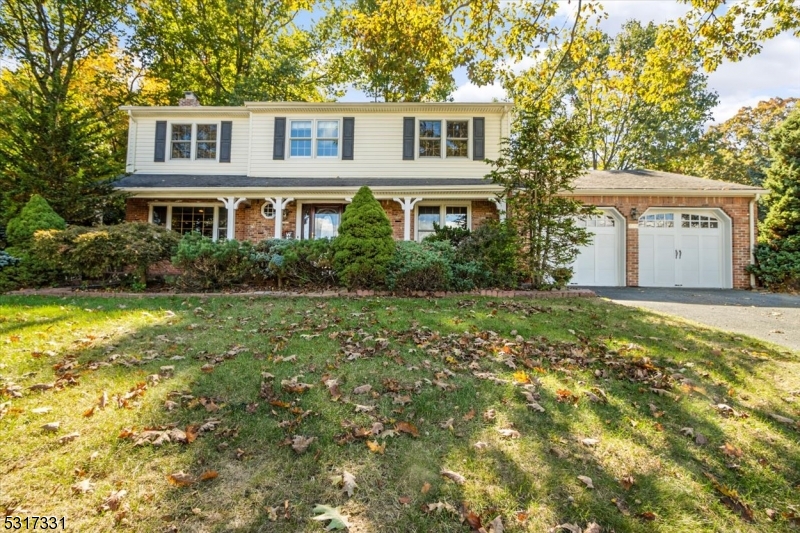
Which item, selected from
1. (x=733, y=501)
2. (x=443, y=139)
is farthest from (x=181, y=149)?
(x=733, y=501)

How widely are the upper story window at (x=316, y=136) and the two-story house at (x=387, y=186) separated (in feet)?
0.11

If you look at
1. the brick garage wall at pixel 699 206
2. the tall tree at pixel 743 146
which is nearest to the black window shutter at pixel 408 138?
the brick garage wall at pixel 699 206

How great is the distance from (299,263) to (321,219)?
4.97 metres

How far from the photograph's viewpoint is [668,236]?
12203 mm

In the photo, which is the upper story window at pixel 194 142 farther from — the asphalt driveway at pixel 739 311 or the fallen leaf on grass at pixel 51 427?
the asphalt driveway at pixel 739 311

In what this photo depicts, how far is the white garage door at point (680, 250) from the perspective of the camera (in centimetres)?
1211

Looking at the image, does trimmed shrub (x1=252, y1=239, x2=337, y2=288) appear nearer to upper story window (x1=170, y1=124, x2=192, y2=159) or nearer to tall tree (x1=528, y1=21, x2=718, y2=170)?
upper story window (x1=170, y1=124, x2=192, y2=159)

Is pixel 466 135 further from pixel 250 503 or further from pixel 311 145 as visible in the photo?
pixel 250 503

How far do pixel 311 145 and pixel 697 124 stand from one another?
21.0 m

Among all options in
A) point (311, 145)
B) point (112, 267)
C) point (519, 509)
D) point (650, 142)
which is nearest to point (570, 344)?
point (519, 509)

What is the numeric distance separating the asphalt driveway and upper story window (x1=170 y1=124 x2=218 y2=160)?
44.4 feet

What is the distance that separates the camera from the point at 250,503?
6.51 ft

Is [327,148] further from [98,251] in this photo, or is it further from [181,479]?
[181,479]

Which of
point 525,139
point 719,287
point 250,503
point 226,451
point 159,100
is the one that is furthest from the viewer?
point 159,100
